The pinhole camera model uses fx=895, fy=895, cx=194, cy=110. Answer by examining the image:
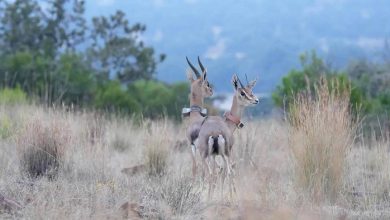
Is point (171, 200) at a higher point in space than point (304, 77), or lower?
lower

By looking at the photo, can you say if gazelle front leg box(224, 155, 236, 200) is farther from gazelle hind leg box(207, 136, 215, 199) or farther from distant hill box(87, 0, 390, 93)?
distant hill box(87, 0, 390, 93)

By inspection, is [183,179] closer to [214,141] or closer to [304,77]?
[214,141]

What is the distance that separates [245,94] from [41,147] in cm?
296

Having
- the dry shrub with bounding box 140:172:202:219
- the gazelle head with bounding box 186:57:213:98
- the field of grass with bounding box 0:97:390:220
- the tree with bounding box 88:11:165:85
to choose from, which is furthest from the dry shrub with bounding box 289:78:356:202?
the tree with bounding box 88:11:165:85

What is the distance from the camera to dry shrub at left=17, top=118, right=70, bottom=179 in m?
12.3

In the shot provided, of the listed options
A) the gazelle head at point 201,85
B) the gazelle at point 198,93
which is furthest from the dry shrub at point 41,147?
the gazelle head at point 201,85

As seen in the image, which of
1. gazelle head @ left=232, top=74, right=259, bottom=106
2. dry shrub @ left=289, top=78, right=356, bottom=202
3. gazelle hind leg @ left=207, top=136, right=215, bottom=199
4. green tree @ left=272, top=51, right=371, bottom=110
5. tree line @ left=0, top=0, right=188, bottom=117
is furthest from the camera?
tree line @ left=0, top=0, right=188, bottom=117

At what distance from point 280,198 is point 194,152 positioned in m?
2.36

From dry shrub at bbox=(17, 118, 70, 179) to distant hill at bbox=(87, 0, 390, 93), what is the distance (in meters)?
54.8

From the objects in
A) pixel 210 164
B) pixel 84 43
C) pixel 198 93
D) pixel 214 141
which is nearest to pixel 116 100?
pixel 198 93

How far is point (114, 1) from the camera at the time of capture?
138375mm

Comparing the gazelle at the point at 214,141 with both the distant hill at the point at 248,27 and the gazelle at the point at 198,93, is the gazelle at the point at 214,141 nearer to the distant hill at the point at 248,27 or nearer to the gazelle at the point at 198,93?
the gazelle at the point at 198,93

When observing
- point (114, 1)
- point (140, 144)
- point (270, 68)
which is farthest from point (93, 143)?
point (114, 1)

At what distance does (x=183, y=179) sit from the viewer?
10492 millimetres
